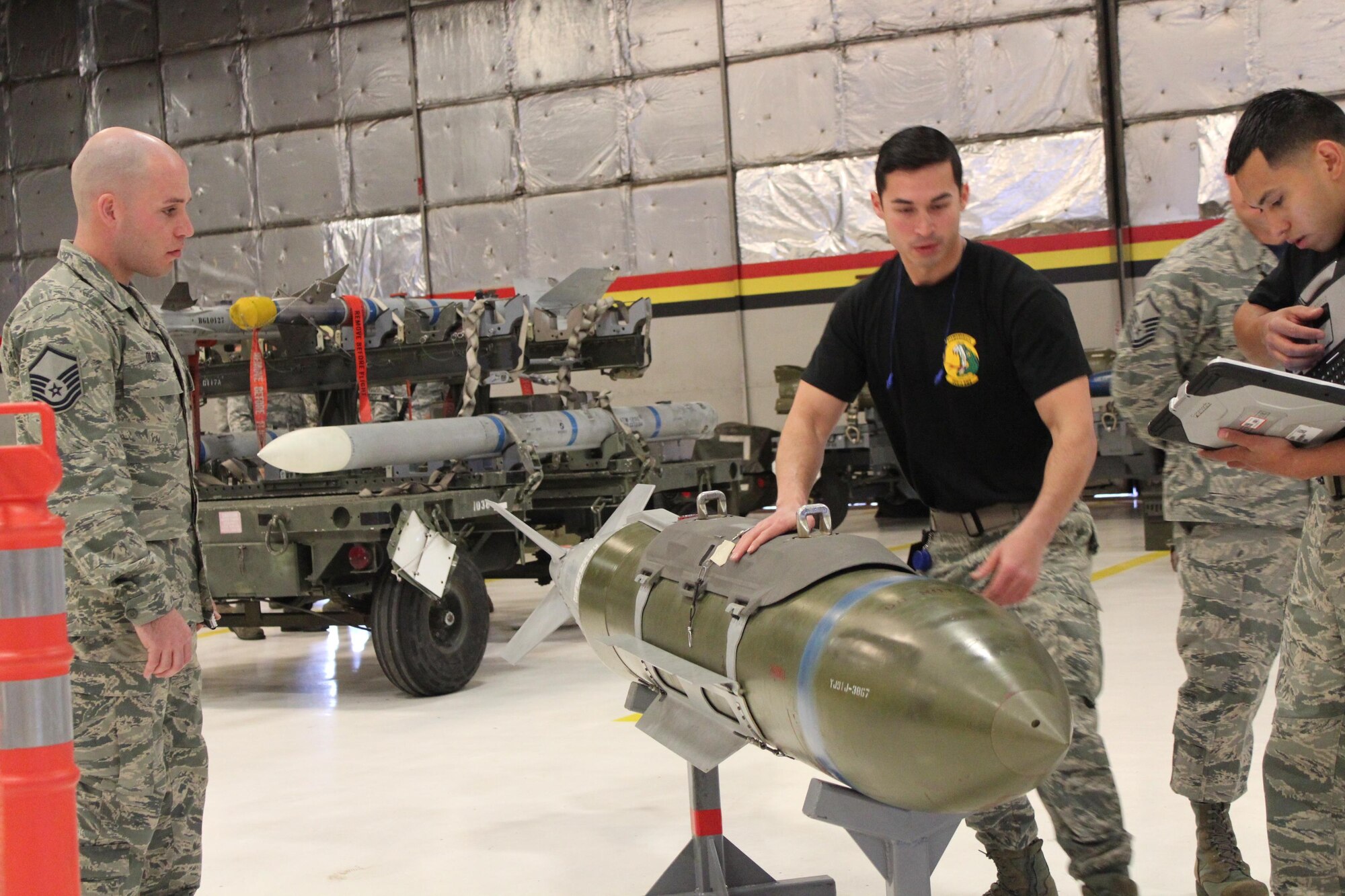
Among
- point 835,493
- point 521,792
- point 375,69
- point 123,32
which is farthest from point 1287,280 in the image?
point 123,32

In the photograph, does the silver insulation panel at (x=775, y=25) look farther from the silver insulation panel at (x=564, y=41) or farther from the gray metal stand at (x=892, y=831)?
the gray metal stand at (x=892, y=831)

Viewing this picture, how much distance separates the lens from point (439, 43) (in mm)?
16234

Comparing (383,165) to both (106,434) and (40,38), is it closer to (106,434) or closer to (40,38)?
(40,38)

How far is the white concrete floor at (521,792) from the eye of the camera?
4.14m

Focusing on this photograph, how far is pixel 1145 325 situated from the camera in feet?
11.2

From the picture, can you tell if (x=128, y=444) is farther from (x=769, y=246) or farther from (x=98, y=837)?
(x=769, y=246)

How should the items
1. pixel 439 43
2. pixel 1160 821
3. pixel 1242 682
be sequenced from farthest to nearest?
pixel 439 43 < pixel 1160 821 < pixel 1242 682

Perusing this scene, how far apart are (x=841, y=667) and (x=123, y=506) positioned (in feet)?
5.16

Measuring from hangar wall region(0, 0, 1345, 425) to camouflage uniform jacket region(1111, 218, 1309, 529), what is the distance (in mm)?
10963

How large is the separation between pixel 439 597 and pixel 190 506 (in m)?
3.27

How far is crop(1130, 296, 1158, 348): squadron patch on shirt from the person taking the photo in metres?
3.40

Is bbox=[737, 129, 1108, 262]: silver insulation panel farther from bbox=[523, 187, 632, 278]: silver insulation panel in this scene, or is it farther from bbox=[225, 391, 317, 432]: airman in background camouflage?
bbox=[225, 391, 317, 432]: airman in background camouflage

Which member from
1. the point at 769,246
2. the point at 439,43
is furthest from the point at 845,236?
the point at 439,43

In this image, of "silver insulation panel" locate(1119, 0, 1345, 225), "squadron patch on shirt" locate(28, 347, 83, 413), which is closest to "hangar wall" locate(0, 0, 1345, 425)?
"silver insulation panel" locate(1119, 0, 1345, 225)
